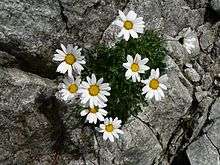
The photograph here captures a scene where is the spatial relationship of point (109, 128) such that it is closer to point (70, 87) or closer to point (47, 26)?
point (70, 87)

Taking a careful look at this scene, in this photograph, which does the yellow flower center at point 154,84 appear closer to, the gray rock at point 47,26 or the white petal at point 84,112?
the white petal at point 84,112

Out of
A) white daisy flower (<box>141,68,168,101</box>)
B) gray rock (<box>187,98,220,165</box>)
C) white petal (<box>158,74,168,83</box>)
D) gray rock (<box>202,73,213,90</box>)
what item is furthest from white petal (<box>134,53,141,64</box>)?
gray rock (<box>187,98,220,165</box>)

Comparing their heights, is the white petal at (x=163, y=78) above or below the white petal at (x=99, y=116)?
above

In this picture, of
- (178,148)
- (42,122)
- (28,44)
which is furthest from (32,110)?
(178,148)

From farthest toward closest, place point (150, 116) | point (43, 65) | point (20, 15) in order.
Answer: point (150, 116)
point (43, 65)
point (20, 15)

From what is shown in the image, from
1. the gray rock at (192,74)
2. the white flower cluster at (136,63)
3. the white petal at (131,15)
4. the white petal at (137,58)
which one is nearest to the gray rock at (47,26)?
the white flower cluster at (136,63)

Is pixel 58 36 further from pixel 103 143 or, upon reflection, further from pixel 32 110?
pixel 103 143
